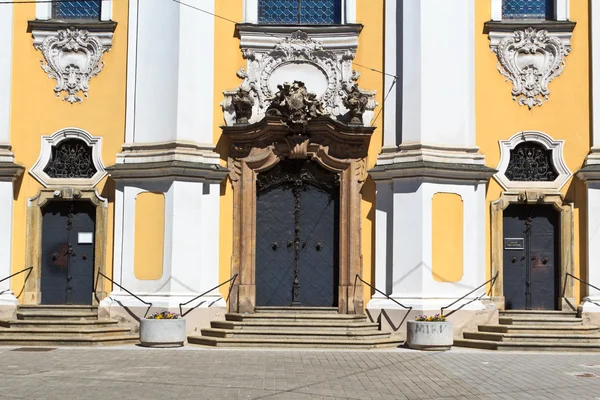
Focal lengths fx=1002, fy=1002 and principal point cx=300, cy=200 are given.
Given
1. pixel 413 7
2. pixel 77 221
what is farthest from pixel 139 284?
pixel 413 7

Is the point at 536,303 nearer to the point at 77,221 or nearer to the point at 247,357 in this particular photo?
the point at 247,357

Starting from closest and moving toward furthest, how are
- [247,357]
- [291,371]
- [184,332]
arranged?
1. [291,371]
2. [247,357]
3. [184,332]

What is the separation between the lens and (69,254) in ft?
71.1

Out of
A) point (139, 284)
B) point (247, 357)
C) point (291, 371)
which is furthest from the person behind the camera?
point (139, 284)

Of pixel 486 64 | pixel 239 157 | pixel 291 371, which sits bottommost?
pixel 291 371

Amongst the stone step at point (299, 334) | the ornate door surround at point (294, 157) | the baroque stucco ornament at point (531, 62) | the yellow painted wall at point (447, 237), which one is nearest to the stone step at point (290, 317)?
the stone step at point (299, 334)

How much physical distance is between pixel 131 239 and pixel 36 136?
3.24 metres

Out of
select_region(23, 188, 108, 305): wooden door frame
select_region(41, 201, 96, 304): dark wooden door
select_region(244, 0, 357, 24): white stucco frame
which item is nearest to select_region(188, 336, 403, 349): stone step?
select_region(23, 188, 108, 305): wooden door frame

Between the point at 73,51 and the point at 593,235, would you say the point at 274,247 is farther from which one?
the point at 593,235

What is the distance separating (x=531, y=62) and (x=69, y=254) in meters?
10.8

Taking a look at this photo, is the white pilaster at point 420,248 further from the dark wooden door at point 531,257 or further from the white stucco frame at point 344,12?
the white stucco frame at point 344,12

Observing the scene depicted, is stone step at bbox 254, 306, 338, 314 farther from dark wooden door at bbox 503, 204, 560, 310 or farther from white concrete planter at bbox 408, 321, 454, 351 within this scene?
dark wooden door at bbox 503, 204, 560, 310

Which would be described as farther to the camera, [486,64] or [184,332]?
[486,64]

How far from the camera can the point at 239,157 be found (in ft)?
69.9
